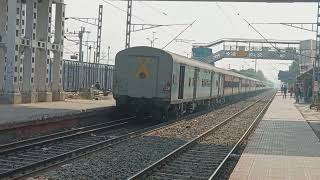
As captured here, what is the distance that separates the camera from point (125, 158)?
529 inches

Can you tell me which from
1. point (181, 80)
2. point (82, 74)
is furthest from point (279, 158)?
point (82, 74)

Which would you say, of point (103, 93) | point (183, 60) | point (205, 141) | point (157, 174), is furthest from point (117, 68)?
point (103, 93)

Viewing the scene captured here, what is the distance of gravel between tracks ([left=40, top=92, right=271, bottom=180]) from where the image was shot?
36.3 ft

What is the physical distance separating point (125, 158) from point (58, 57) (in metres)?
18.2

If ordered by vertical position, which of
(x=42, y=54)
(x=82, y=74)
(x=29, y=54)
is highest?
(x=42, y=54)

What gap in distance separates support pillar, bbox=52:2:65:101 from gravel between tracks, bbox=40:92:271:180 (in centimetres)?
1166

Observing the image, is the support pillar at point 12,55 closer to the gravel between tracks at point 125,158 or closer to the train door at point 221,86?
the gravel between tracks at point 125,158

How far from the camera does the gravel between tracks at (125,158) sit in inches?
436

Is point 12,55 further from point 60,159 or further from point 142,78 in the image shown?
point 60,159

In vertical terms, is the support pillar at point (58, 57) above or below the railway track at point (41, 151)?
above

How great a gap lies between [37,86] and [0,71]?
2.77m

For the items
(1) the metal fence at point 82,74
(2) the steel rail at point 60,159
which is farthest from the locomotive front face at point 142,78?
(1) the metal fence at point 82,74

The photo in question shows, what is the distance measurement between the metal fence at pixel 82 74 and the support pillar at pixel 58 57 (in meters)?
12.0

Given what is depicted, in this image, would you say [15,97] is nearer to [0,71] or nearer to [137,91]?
[0,71]
